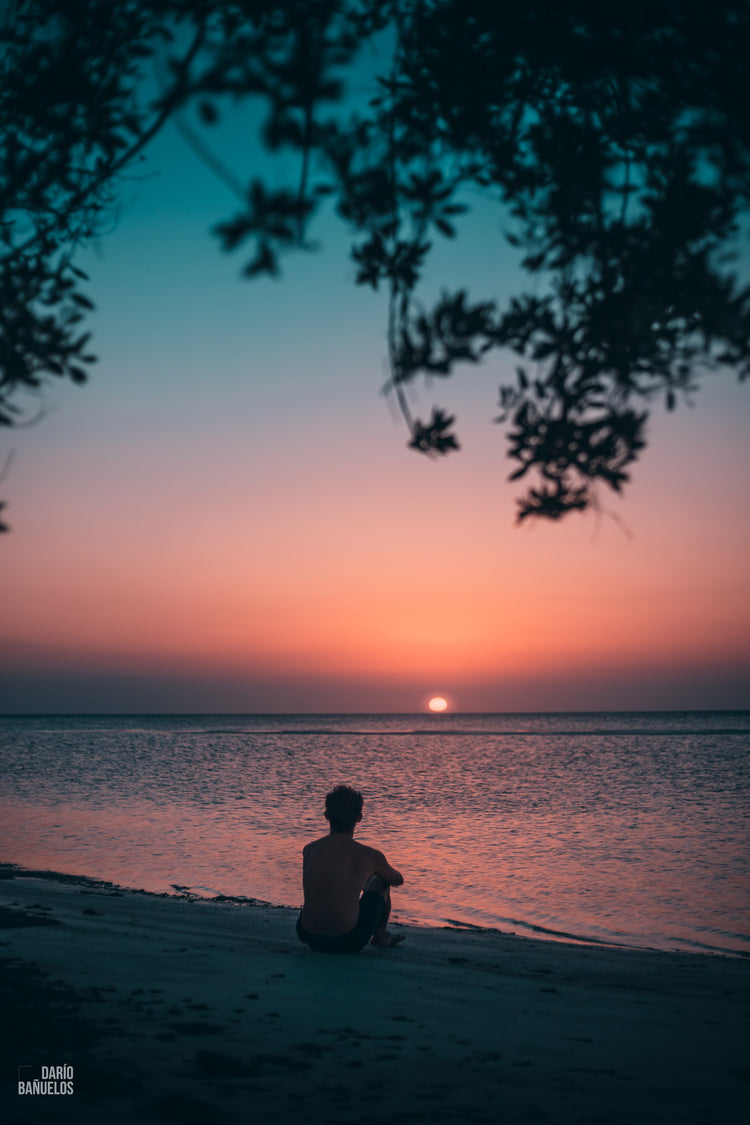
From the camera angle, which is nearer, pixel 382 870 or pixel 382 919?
pixel 382 870

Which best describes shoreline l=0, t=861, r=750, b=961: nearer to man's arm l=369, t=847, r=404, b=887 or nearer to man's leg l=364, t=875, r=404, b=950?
man's leg l=364, t=875, r=404, b=950

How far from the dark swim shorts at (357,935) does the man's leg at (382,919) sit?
5 centimetres

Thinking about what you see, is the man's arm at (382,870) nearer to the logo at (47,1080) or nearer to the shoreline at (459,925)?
the logo at (47,1080)

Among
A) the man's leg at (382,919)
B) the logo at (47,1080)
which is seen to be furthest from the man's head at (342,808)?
the logo at (47,1080)

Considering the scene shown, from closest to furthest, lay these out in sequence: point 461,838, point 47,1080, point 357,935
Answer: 1. point 47,1080
2. point 357,935
3. point 461,838

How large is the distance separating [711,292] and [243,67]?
2673mm

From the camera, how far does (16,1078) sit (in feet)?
14.8

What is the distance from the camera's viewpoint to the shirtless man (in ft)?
25.2

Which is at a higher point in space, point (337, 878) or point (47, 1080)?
point (337, 878)

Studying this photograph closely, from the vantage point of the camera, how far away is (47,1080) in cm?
451

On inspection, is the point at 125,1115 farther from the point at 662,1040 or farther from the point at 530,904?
the point at 530,904

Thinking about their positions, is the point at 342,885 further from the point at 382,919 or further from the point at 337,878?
the point at 382,919

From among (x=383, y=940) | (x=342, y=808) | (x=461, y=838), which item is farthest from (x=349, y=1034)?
(x=461, y=838)

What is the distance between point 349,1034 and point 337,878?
217cm
